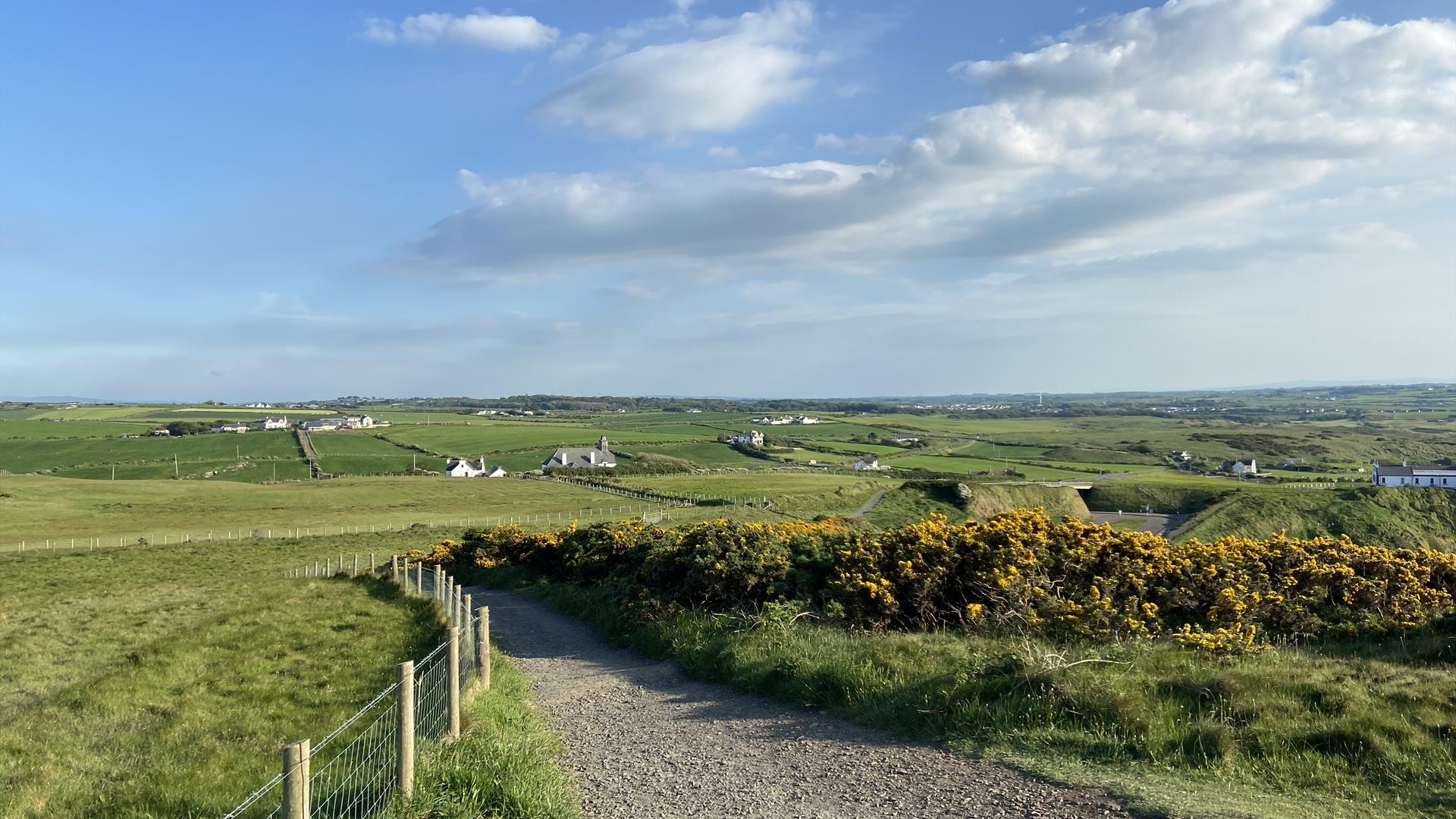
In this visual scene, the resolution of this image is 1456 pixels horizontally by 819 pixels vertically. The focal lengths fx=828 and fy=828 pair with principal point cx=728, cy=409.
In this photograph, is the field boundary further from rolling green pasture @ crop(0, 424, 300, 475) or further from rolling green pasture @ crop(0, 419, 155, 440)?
rolling green pasture @ crop(0, 419, 155, 440)

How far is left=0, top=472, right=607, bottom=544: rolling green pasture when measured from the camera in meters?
56.8

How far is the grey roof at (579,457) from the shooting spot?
379ft

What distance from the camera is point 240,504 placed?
70.1 m

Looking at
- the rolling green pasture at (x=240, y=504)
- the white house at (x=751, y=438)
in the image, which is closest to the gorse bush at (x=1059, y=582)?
the rolling green pasture at (x=240, y=504)

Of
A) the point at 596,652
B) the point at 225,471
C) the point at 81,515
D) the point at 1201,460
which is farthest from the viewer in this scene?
the point at 1201,460

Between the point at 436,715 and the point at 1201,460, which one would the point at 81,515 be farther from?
the point at 1201,460

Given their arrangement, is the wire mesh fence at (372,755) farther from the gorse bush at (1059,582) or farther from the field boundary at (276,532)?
the field boundary at (276,532)

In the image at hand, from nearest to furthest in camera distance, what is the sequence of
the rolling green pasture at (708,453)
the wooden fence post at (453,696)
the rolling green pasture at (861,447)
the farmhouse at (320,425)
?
the wooden fence post at (453,696) → the rolling green pasture at (708,453) → the rolling green pasture at (861,447) → the farmhouse at (320,425)

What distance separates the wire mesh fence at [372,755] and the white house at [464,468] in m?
97.7

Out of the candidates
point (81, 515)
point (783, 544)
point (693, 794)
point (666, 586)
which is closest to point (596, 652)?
point (666, 586)

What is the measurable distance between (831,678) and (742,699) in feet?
4.35

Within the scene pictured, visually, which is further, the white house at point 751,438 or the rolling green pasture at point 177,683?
the white house at point 751,438

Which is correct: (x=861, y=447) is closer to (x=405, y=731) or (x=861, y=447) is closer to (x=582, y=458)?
(x=582, y=458)

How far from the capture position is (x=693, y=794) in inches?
303
